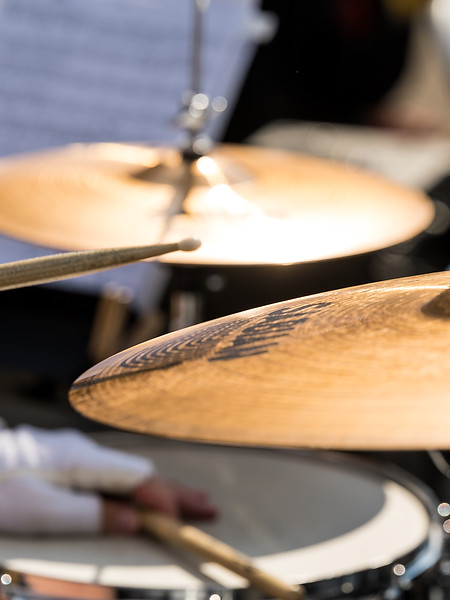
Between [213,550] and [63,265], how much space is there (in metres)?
0.37

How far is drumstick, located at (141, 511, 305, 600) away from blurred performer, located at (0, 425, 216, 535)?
0.02 meters

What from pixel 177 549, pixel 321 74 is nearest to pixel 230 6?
pixel 177 549

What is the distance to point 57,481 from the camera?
2.56ft

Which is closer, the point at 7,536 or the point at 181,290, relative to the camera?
the point at 7,536

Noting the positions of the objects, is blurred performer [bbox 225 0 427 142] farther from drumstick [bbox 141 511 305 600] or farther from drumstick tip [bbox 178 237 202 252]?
drumstick tip [bbox 178 237 202 252]

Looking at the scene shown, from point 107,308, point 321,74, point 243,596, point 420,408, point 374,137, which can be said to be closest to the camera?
point 420,408

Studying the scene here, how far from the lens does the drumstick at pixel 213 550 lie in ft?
2.23

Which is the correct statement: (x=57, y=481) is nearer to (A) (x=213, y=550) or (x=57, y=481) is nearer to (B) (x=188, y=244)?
(A) (x=213, y=550)

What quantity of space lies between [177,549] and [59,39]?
0.90 metres

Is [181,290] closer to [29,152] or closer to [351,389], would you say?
[29,152]

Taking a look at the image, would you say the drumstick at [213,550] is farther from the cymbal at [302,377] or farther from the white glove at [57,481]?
the cymbal at [302,377]

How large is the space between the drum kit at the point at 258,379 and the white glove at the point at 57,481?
19 mm

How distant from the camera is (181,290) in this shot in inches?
47.4

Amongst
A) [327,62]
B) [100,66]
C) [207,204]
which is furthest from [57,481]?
[327,62]
